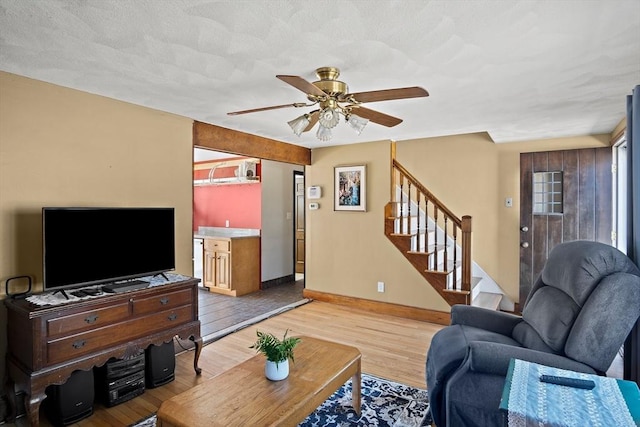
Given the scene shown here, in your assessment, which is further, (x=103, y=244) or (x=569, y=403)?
(x=103, y=244)

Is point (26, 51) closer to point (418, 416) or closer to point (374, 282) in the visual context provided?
point (418, 416)

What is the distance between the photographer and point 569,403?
4.47ft

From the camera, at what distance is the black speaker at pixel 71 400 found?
7.37 ft

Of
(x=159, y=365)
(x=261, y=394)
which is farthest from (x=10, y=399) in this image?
(x=261, y=394)

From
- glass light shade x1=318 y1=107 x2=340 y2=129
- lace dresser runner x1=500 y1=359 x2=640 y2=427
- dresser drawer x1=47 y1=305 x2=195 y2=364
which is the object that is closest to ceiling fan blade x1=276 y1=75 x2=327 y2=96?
glass light shade x1=318 y1=107 x2=340 y2=129

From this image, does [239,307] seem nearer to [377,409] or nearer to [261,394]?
[377,409]

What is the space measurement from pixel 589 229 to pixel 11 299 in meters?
5.49

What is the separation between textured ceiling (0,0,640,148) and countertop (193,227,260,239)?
3069 mm

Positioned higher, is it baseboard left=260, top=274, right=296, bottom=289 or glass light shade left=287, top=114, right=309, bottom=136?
glass light shade left=287, top=114, right=309, bottom=136

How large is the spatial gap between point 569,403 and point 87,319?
8.58ft

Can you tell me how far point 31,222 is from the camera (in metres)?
2.49

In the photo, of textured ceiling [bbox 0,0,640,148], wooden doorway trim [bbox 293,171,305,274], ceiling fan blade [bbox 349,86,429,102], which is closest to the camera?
textured ceiling [bbox 0,0,640,148]

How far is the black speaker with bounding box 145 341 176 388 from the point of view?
275cm

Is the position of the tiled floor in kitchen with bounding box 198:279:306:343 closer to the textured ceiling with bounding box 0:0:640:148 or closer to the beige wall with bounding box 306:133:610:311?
the beige wall with bounding box 306:133:610:311
